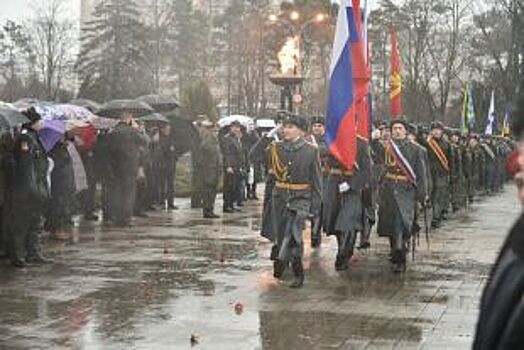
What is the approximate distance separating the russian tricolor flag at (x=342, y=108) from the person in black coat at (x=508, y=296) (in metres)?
8.54

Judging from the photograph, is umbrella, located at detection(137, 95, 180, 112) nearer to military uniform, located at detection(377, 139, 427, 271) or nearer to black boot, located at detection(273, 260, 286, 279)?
military uniform, located at detection(377, 139, 427, 271)

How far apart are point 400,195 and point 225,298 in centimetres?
324

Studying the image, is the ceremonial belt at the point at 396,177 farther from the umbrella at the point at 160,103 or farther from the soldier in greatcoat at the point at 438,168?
the umbrella at the point at 160,103

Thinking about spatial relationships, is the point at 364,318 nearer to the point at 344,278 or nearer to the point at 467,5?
the point at 344,278

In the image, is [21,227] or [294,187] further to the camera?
[21,227]

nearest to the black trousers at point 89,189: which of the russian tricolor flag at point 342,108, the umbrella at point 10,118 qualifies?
the umbrella at point 10,118

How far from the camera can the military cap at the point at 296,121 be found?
10250 millimetres

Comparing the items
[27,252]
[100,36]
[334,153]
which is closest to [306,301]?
[334,153]

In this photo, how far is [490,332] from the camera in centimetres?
239

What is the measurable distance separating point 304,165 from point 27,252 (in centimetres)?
359

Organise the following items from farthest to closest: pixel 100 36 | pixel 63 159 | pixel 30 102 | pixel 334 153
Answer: pixel 100 36 → pixel 30 102 → pixel 63 159 → pixel 334 153

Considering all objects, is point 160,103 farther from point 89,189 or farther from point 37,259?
point 37,259

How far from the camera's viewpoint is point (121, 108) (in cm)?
1769

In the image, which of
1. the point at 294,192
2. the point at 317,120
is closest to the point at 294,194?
the point at 294,192
